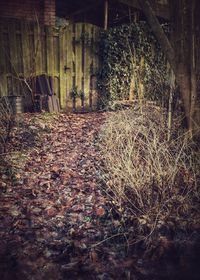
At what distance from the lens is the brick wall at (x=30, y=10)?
8477mm

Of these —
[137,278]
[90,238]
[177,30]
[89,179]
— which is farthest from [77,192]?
[177,30]

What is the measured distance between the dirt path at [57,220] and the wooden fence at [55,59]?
269 centimetres

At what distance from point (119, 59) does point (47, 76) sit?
87.3 inches

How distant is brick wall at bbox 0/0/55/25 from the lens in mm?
8477

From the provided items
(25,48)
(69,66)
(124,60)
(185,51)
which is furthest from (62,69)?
(185,51)

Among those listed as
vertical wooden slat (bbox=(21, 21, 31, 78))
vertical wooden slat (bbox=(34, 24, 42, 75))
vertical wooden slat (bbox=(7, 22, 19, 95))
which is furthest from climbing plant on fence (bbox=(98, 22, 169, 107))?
vertical wooden slat (bbox=(7, 22, 19, 95))

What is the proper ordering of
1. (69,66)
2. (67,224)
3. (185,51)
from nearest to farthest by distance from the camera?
(67,224), (185,51), (69,66)

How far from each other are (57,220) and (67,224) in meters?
0.14

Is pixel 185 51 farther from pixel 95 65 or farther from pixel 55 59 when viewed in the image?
pixel 55 59

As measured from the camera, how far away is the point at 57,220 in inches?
118

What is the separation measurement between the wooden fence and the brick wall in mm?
2304

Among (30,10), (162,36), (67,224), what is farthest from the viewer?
(30,10)

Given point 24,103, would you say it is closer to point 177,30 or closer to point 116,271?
point 177,30

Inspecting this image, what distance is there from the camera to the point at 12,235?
2.73m
